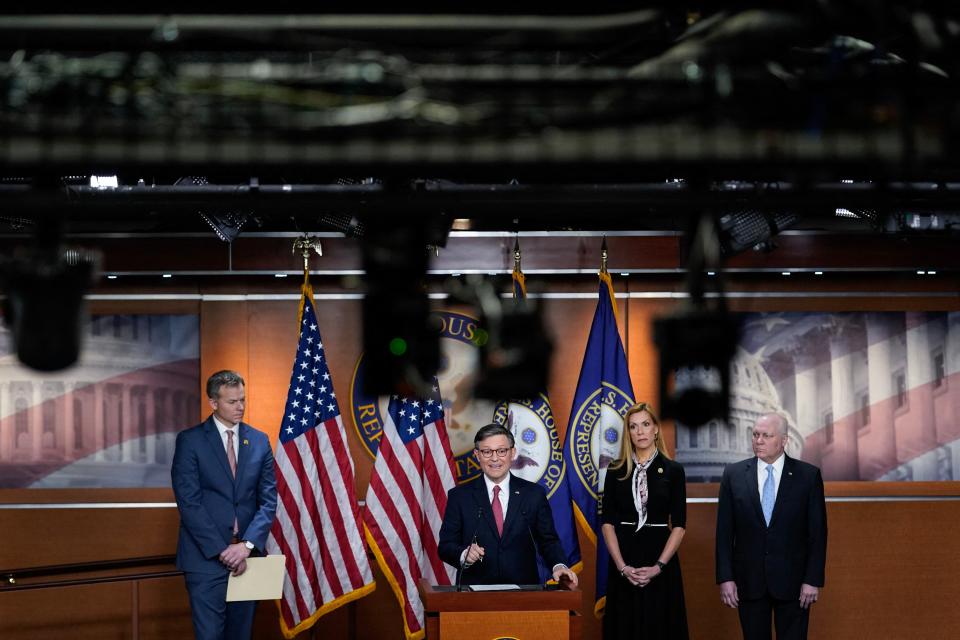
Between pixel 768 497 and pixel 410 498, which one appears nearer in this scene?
pixel 768 497

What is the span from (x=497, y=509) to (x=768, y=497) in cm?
152

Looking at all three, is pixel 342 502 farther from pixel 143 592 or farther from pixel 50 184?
pixel 50 184

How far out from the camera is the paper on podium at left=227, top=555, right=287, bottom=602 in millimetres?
6035

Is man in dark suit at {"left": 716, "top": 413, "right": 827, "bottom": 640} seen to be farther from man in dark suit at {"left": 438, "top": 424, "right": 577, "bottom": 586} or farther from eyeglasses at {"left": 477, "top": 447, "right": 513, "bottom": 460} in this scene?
eyeglasses at {"left": 477, "top": 447, "right": 513, "bottom": 460}

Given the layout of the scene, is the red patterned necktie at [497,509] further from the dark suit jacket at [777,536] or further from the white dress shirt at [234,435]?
the white dress shirt at [234,435]

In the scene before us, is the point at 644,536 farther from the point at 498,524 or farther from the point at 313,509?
the point at 313,509

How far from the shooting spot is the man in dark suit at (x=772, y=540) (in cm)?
615

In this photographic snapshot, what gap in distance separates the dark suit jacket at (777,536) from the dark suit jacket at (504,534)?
44.0 inches

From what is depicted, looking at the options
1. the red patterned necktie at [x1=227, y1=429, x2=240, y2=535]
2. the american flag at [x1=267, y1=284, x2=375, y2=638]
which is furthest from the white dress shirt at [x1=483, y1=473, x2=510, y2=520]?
the red patterned necktie at [x1=227, y1=429, x2=240, y2=535]

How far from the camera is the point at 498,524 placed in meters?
5.74

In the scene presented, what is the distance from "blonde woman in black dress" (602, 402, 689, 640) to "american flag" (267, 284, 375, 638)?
4.70 ft

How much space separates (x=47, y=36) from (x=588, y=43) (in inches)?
75.3

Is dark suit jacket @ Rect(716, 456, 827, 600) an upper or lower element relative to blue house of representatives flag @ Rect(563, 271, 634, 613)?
lower

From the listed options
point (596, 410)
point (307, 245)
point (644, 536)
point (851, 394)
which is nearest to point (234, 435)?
point (307, 245)
